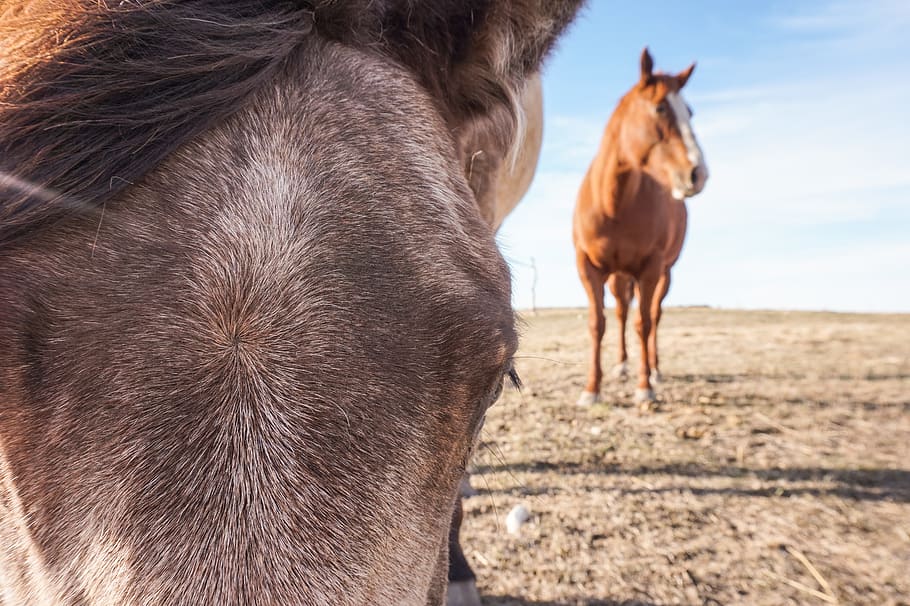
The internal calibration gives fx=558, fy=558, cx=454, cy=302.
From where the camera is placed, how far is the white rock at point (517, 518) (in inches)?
121

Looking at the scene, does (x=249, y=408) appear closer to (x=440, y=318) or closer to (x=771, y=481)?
(x=440, y=318)

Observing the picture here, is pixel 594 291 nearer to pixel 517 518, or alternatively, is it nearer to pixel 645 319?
pixel 645 319

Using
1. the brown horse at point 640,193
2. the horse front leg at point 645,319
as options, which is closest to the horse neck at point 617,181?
the brown horse at point 640,193

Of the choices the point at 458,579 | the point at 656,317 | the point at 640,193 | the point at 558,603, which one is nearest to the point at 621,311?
the point at 656,317

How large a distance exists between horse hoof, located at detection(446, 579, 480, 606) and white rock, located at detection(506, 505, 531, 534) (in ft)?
2.35

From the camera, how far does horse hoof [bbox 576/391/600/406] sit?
525 centimetres

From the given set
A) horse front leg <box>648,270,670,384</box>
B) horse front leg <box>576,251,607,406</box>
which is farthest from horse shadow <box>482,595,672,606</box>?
horse front leg <box>648,270,670,384</box>

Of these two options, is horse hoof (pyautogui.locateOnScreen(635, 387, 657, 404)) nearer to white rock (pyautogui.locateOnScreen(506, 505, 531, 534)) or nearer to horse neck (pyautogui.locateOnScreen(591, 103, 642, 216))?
horse neck (pyautogui.locateOnScreen(591, 103, 642, 216))

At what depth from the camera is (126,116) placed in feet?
2.82

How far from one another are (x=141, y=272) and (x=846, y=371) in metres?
8.20

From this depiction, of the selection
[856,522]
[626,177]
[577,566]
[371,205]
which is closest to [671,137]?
[626,177]

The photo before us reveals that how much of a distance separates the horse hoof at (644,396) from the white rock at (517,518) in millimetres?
2452

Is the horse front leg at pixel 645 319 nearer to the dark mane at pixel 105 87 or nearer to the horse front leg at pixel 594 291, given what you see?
the horse front leg at pixel 594 291

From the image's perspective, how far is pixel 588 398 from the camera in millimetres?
5277
